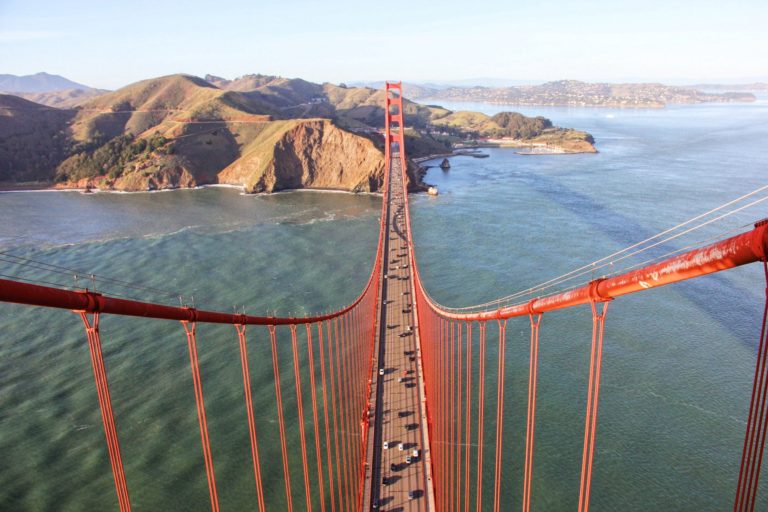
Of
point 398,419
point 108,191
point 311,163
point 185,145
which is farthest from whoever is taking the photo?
point 185,145

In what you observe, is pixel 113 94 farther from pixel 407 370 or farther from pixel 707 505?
pixel 707 505

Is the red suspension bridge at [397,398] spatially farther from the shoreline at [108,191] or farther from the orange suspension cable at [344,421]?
the shoreline at [108,191]

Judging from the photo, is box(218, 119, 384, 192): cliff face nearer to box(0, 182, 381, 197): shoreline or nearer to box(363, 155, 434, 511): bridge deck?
box(0, 182, 381, 197): shoreline

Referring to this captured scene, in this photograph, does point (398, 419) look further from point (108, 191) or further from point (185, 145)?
point (185, 145)

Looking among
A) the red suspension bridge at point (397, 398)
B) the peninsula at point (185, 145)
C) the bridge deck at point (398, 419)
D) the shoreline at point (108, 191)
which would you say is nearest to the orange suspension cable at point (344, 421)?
the red suspension bridge at point (397, 398)

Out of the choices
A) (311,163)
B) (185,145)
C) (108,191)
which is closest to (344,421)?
(311,163)

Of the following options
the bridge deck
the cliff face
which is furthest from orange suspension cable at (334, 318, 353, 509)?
the cliff face
